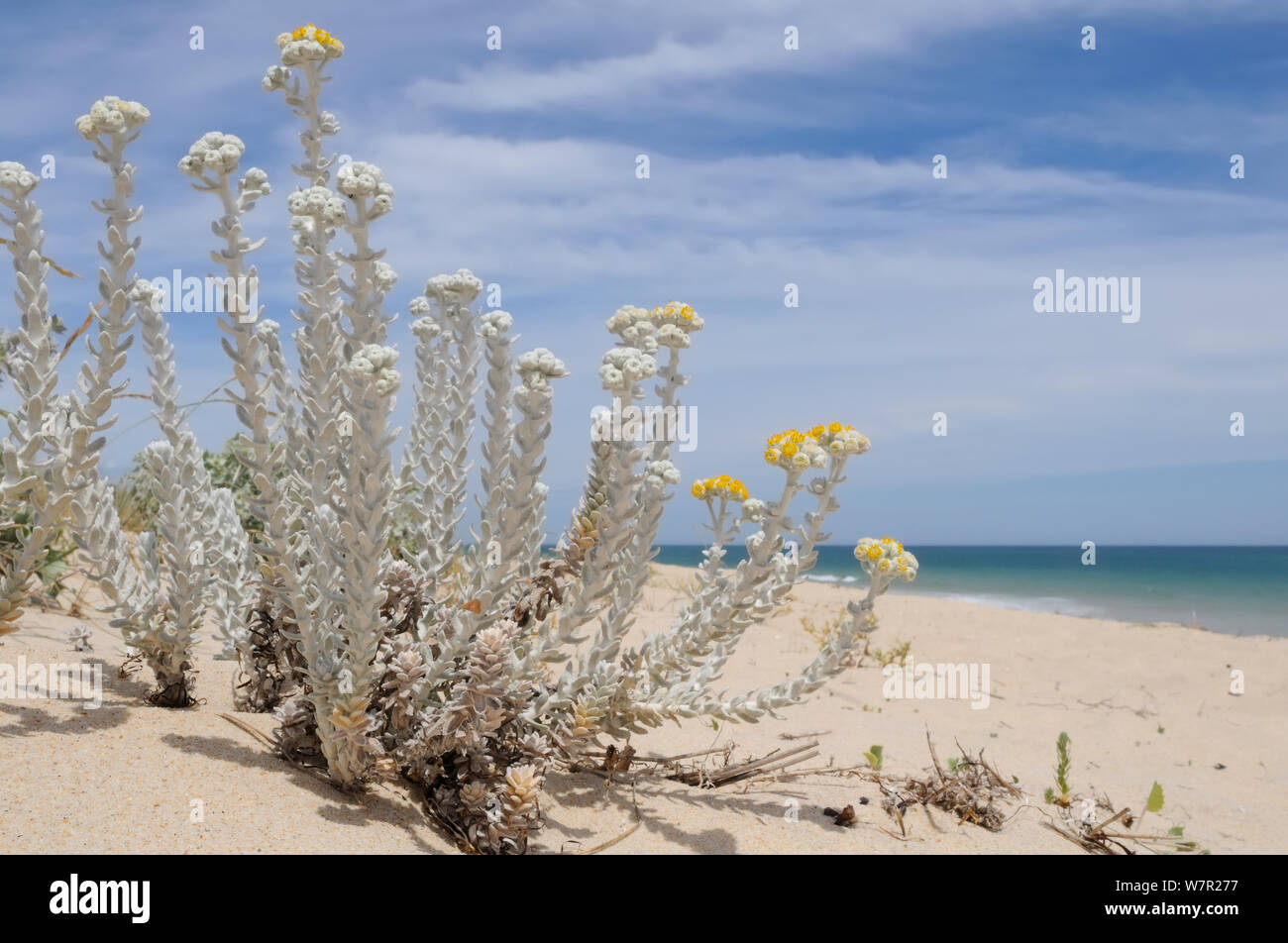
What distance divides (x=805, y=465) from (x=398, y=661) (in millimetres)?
1795

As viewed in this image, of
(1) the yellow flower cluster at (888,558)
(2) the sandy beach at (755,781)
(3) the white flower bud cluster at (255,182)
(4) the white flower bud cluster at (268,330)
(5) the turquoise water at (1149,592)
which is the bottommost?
(5) the turquoise water at (1149,592)

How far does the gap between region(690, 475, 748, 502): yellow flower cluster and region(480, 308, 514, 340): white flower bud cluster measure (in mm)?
1320

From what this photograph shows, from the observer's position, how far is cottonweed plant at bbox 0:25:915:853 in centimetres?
307

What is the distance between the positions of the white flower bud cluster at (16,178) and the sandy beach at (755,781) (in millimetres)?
2091

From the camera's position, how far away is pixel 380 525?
3090 millimetres

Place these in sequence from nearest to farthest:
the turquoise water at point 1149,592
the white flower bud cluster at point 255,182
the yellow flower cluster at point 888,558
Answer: the white flower bud cluster at point 255,182, the yellow flower cluster at point 888,558, the turquoise water at point 1149,592

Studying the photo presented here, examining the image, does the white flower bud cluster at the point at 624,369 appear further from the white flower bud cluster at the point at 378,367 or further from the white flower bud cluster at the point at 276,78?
the white flower bud cluster at the point at 276,78

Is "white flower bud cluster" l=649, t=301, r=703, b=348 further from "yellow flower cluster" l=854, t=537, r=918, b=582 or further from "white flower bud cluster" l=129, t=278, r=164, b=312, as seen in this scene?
"white flower bud cluster" l=129, t=278, r=164, b=312

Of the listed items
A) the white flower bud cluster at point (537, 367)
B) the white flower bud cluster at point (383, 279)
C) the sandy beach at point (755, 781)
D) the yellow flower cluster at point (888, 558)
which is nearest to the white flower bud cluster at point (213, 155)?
the white flower bud cluster at point (383, 279)

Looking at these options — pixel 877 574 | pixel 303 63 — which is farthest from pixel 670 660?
pixel 303 63

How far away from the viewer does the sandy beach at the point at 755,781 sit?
10.3ft

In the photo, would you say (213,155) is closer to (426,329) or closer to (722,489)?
(426,329)

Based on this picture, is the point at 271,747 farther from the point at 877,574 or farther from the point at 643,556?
the point at 877,574

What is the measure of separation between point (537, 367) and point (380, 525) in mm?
782
